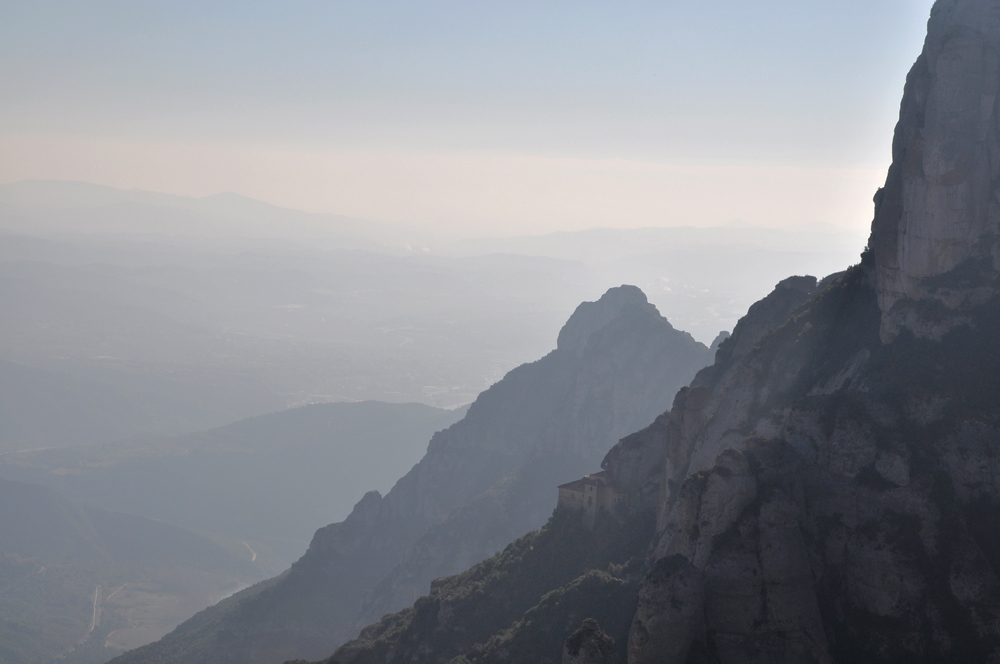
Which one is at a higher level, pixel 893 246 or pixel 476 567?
pixel 893 246

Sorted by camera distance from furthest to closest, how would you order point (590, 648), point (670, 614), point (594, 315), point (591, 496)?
point (594, 315) → point (591, 496) → point (590, 648) → point (670, 614)

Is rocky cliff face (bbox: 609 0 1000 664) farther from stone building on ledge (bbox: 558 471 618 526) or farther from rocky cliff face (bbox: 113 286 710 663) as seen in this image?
rocky cliff face (bbox: 113 286 710 663)

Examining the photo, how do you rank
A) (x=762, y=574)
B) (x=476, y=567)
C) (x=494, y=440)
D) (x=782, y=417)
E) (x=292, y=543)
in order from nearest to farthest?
1. (x=762, y=574)
2. (x=782, y=417)
3. (x=476, y=567)
4. (x=494, y=440)
5. (x=292, y=543)

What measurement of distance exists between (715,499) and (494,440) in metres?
101

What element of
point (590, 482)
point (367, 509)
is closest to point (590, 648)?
point (590, 482)

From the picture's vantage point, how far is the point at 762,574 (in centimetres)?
3588

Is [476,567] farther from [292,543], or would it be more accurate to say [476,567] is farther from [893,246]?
[292,543]

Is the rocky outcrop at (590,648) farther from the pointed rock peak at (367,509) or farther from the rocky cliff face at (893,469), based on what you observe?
the pointed rock peak at (367,509)

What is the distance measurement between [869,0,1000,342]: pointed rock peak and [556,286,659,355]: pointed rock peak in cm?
9534

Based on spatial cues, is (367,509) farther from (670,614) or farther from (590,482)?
(670,614)

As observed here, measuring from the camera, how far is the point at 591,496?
63938 millimetres

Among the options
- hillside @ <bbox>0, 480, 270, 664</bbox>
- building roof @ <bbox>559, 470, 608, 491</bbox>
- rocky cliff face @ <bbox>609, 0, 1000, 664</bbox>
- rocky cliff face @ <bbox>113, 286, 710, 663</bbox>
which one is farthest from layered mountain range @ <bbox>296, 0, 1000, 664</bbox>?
hillside @ <bbox>0, 480, 270, 664</bbox>

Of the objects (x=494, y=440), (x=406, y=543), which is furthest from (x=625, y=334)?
(x=406, y=543)

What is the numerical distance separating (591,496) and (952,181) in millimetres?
32099
